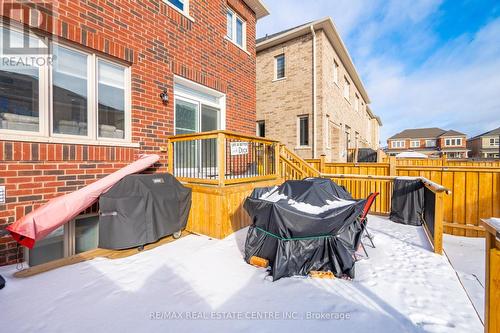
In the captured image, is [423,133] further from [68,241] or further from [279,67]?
[68,241]

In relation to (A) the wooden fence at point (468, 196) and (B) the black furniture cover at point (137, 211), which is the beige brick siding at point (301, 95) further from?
(B) the black furniture cover at point (137, 211)

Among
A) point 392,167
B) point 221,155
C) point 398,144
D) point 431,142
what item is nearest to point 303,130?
point 392,167

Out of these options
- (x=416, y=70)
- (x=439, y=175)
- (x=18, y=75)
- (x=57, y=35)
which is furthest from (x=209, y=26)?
(x=416, y=70)

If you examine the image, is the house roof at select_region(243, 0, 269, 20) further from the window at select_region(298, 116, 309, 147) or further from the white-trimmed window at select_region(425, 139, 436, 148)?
the white-trimmed window at select_region(425, 139, 436, 148)

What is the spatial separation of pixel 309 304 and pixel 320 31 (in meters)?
11.0

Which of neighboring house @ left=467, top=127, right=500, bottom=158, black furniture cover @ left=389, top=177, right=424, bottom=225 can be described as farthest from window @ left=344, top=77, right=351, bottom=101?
neighboring house @ left=467, top=127, right=500, bottom=158

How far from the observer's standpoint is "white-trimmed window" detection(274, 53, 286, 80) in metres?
11.8

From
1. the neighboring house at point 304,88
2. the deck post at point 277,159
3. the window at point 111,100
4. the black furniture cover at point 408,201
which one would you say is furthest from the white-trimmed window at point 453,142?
the window at point 111,100

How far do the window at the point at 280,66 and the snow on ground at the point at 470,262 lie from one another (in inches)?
364

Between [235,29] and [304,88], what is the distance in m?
4.75

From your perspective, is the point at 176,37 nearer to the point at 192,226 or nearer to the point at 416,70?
the point at 192,226

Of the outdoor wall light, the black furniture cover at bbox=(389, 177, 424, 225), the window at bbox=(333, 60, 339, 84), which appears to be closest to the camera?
the outdoor wall light

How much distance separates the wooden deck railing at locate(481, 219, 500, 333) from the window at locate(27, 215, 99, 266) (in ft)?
16.0

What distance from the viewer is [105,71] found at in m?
4.19
